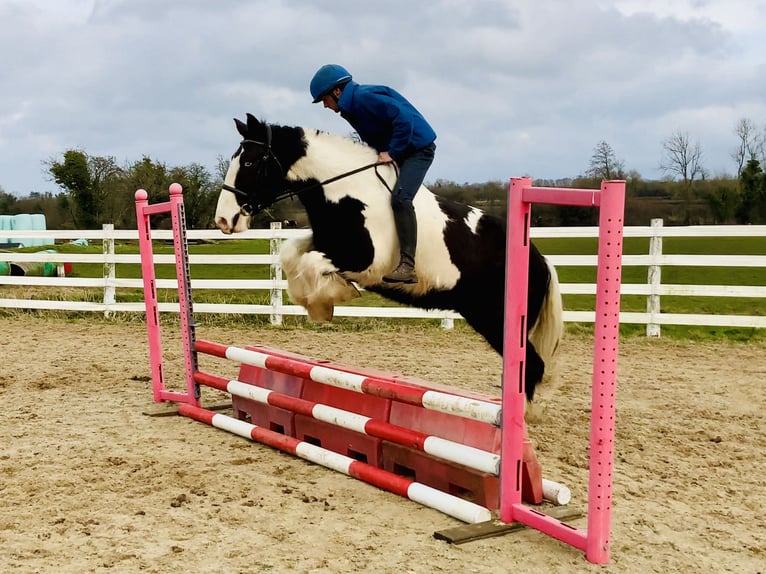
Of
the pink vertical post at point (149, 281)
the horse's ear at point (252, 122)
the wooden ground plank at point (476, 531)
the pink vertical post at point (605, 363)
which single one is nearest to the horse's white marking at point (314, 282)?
the horse's ear at point (252, 122)

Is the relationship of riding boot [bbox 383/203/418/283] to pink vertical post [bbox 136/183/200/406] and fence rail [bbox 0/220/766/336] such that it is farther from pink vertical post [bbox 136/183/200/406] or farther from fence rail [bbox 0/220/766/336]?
fence rail [bbox 0/220/766/336]

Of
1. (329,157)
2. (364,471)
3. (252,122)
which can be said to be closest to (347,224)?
(329,157)

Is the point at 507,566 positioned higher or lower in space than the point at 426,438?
lower

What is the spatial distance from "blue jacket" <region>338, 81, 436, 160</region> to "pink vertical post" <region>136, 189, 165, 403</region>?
6.87 feet

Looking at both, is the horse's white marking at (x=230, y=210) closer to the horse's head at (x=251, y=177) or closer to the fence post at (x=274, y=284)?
the horse's head at (x=251, y=177)

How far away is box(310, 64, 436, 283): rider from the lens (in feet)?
12.8

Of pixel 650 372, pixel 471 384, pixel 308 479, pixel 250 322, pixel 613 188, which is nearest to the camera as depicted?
pixel 613 188

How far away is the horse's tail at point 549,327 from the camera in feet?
14.6

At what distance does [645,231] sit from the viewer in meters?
8.91

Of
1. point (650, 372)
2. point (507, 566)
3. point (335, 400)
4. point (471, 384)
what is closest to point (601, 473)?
point (507, 566)

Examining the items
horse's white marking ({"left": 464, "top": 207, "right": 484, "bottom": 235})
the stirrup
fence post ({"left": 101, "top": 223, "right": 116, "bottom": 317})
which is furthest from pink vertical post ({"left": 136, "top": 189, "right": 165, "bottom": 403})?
fence post ({"left": 101, "top": 223, "right": 116, "bottom": 317})

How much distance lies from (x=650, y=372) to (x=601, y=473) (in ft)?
15.0

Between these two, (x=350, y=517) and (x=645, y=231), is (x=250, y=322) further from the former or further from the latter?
(x=350, y=517)

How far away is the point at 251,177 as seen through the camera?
13.4 feet
